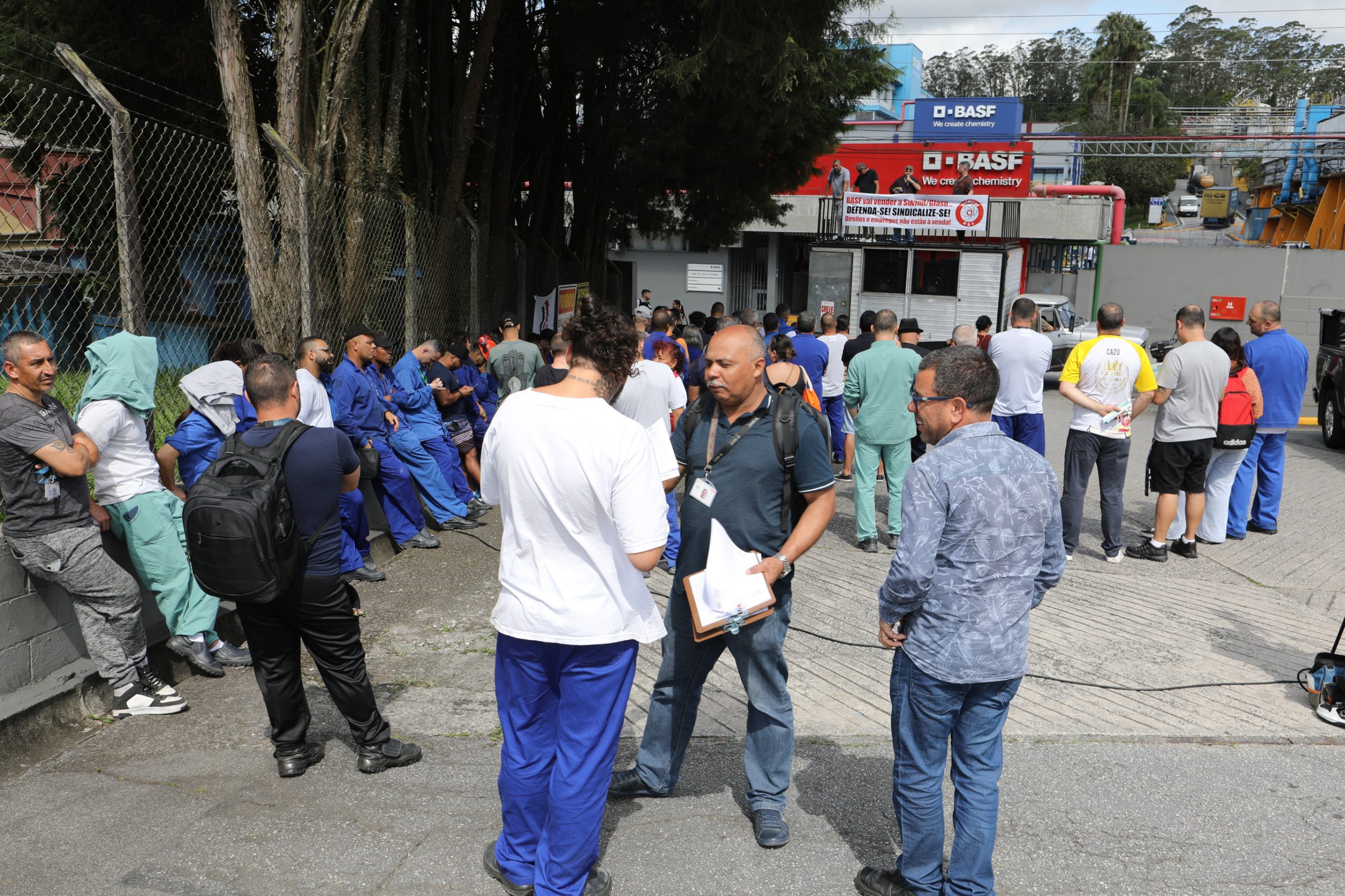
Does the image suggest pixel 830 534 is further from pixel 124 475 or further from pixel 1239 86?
pixel 1239 86

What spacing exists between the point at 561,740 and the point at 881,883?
1.17m

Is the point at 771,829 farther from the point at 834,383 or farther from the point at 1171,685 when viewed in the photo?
the point at 834,383

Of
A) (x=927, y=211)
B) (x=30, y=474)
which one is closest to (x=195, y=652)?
(x=30, y=474)

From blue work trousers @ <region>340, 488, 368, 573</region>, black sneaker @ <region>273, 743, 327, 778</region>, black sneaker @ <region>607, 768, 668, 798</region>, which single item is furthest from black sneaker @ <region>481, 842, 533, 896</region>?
blue work trousers @ <region>340, 488, 368, 573</region>

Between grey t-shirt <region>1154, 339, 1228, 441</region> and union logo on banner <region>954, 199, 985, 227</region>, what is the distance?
14200 mm

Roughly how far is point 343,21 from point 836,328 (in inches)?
244

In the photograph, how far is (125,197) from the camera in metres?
5.25

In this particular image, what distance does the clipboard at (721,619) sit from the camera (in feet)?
11.0

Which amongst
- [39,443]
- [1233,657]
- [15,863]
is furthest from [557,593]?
[1233,657]

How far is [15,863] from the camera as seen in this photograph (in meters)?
3.39

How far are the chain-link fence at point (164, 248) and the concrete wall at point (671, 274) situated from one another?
20776 mm

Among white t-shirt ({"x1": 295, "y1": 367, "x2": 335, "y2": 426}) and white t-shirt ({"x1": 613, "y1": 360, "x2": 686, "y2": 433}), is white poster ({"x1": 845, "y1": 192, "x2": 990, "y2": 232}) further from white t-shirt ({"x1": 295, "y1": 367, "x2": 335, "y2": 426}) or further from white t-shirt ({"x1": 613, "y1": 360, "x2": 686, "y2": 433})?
white t-shirt ({"x1": 295, "y1": 367, "x2": 335, "y2": 426})

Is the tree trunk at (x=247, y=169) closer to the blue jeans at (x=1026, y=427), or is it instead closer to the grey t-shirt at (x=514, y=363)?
the grey t-shirt at (x=514, y=363)

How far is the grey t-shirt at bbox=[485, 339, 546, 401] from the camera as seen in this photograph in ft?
30.3
